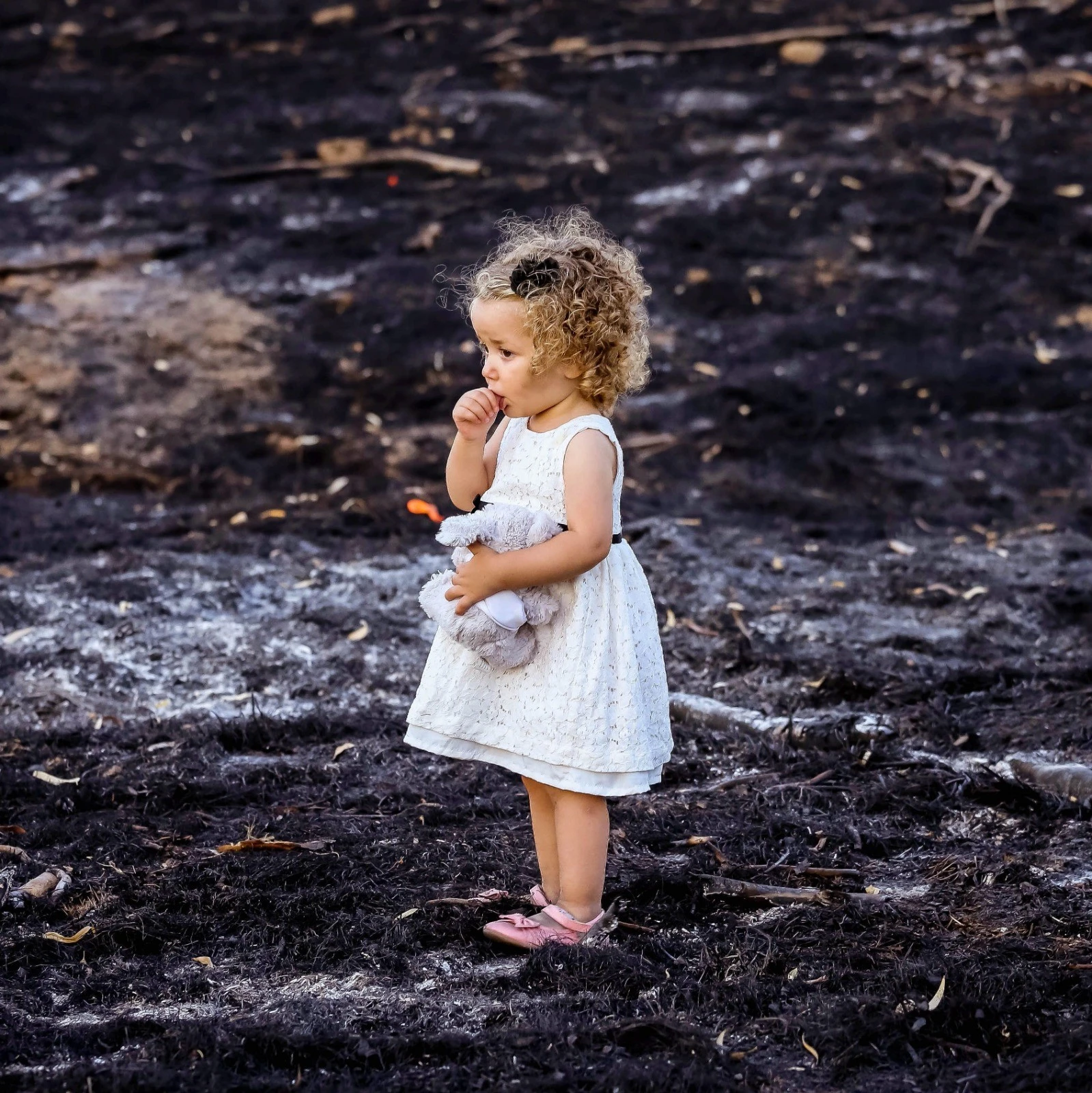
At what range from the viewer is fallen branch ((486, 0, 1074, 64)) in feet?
33.3

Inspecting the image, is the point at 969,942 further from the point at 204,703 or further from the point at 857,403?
the point at 857,403

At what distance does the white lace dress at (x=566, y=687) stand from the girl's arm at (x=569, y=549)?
0.19 feet

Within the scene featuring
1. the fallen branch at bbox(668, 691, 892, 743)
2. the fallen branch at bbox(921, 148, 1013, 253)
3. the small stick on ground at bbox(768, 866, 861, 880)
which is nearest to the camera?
the small stick on ground at bbox(768, 866, 861, 880)

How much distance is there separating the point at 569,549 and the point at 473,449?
35 centimetres

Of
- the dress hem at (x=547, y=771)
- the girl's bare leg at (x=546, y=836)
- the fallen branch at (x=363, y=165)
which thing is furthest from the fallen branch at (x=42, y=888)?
the fallen branch at (x=363, y=165)

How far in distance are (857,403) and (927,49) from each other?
4028 mm

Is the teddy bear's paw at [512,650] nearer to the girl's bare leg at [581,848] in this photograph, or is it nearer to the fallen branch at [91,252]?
the girl's bare leg at [581,848]

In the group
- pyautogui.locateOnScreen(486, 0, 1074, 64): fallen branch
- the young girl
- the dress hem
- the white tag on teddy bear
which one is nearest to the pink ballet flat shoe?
the young girl

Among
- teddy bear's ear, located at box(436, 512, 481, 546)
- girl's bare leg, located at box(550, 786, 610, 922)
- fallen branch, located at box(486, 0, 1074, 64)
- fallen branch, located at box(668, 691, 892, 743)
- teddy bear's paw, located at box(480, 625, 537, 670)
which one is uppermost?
fallen branch, located at box(486, 0, 1074, 64)

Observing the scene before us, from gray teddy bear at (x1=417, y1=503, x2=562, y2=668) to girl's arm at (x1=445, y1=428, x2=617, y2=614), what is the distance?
0.02 m

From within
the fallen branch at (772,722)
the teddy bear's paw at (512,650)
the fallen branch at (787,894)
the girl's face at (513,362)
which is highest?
the girl's face at (513,362)

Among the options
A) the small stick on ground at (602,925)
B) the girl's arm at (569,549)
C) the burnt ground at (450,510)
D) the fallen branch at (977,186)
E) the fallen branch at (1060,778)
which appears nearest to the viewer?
the burnt ground at (450,510)

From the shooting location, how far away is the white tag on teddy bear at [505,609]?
2590 mm

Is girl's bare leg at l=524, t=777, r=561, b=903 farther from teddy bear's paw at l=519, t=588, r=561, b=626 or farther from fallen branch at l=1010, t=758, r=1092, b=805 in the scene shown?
fallen branch at l=1010, t=758, r=1092, b=805
